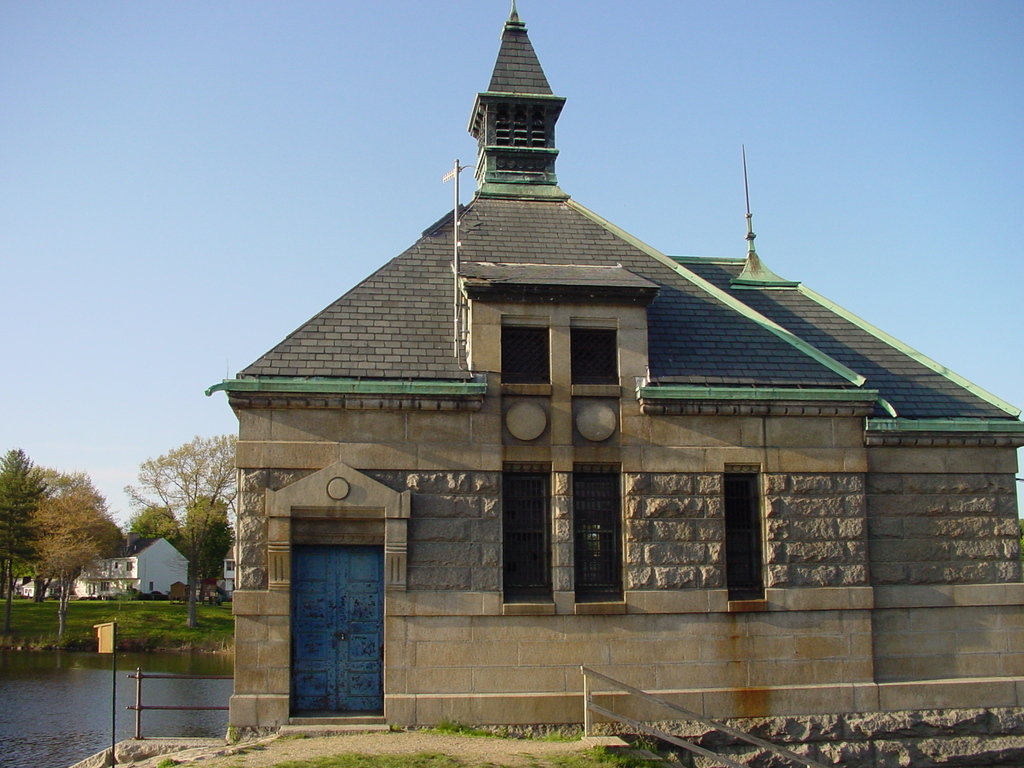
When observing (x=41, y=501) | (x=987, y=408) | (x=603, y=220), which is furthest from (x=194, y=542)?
(x=987, y=408)

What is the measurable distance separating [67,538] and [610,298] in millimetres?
55187

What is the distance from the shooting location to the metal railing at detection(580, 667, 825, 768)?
12258 millimetres

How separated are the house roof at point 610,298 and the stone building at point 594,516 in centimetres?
6

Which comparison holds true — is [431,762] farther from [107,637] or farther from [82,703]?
[82,703]

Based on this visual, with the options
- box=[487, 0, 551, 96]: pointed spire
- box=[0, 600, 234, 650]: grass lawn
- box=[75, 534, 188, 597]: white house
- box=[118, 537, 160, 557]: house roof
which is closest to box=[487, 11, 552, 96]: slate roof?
box=[487, 0, 551, 96]: pointed spire

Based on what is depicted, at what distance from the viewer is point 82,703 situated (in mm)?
30703

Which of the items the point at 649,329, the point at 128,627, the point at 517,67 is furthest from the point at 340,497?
the point at 128,627

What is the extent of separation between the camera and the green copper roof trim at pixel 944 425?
1496cm

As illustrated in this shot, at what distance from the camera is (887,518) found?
15.1m

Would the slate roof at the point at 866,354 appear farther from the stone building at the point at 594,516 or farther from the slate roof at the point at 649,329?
the stone building at the point at 594,516

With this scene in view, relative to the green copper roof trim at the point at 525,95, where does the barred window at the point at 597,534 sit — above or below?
below

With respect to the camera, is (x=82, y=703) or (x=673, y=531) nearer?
(x=673, y=531)

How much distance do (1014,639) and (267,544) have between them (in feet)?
36.5

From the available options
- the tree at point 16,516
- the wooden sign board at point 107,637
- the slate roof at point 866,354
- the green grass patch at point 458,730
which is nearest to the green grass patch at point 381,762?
the green grass patch at point 458,730
